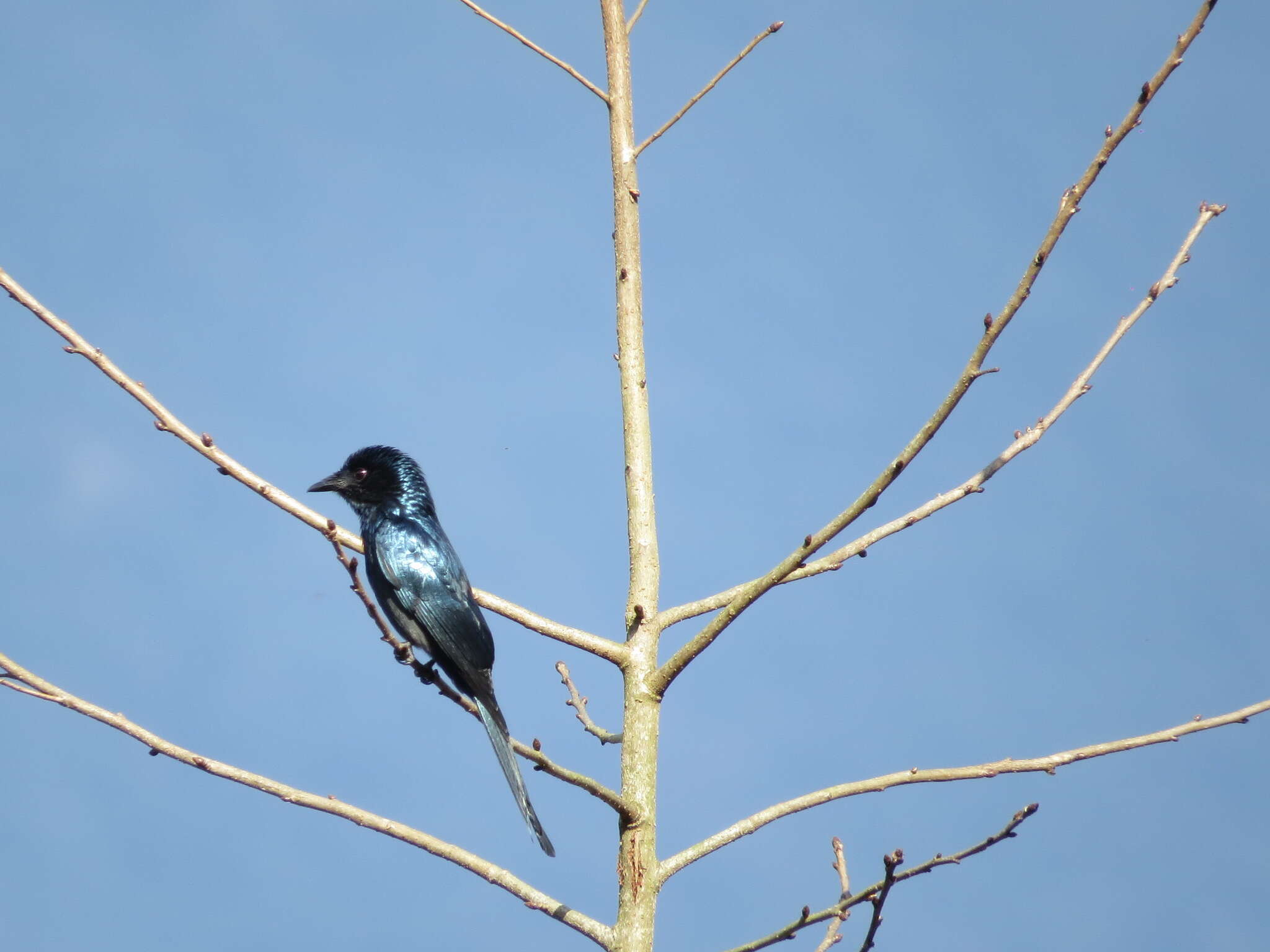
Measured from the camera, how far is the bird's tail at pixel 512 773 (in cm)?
501

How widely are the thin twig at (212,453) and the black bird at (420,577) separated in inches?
47.5

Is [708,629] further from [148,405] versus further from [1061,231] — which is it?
[148,405]

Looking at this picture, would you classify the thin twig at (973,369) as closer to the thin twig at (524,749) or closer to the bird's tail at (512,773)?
the thin twig at (524,749)

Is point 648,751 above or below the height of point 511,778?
below

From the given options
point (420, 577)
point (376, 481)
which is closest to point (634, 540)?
point (420, 577)

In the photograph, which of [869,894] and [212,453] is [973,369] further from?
[212,453]

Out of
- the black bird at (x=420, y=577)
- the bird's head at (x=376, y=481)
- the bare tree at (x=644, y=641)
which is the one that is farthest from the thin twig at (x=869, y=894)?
the bird's head at (x=376, y=481)

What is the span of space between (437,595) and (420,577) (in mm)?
164

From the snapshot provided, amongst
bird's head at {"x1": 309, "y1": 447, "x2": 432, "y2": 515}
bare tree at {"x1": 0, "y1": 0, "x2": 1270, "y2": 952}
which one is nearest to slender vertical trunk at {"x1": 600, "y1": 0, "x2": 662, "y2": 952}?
bare tree at {"x1": 0, "y1": 0, "x2": 1270, "y2": 952}

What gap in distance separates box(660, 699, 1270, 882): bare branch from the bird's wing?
2.42 meters

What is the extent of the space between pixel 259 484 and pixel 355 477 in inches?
127

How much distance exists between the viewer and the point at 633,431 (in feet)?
15.4

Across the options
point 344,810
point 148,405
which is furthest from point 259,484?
point 344,810

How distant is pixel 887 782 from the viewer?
3.80m
